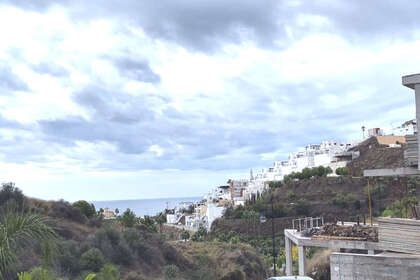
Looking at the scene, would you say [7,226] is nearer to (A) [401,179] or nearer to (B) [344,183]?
(A) [401,179]

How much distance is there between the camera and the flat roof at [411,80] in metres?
15.3

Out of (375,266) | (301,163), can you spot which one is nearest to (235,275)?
(375,266)

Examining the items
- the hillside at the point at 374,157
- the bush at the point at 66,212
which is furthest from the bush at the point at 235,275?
the hillside at the point at 374,157

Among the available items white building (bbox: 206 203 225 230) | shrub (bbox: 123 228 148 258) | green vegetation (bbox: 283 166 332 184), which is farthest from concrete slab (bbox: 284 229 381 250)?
white building (bbox: 206 203 225 230)

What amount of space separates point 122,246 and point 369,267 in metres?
16.7

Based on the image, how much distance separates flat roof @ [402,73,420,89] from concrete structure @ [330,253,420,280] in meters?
6.37

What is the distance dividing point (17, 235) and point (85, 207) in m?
34.2

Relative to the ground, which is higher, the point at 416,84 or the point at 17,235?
the point at 416,84

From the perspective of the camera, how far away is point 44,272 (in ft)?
15.8

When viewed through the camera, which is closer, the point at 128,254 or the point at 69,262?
the point at 69,262

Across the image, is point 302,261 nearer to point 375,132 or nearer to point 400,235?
point 400,235

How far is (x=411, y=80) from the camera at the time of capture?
15.4 m

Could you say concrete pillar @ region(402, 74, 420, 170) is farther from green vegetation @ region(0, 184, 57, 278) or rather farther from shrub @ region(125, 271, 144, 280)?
shrub @ region(125, 271, 144, 280)

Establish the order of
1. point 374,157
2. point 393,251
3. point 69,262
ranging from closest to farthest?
point 393,251, point 69,262, point 374,157
